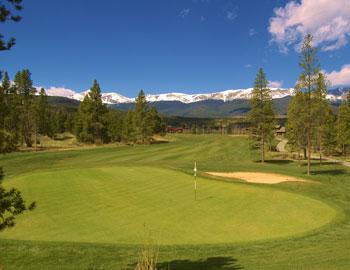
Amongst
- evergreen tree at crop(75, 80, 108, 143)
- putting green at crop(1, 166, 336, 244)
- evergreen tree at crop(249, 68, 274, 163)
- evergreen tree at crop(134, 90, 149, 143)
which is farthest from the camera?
evergreen tree at crop(134, 90, 149, 143)

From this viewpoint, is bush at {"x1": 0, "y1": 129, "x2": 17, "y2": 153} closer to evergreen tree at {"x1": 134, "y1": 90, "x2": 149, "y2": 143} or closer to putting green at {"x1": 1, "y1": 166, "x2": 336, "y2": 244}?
putting green at {"x1": 1, "y1": 166, "x2": 336, "y2": 244}

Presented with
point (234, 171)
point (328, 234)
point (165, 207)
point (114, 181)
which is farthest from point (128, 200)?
point (234, 171)

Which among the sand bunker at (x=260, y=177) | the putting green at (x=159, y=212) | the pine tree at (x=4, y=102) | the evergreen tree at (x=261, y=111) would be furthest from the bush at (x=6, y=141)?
the evergreen tree at (x=261, y=111)

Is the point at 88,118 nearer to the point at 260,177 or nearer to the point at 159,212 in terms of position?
the point at 260,177

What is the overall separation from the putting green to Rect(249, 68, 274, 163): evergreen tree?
30.2m

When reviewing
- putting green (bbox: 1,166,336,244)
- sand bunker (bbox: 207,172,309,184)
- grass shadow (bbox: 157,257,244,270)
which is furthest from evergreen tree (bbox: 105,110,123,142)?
grass shadow (bbox: 157,257,244,270)

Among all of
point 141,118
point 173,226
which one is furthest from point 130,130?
point 173,226

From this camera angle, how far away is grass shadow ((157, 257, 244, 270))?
438 inches

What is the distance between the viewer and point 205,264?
37.4ft

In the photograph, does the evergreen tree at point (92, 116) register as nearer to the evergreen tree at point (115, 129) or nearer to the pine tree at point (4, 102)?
the evergreen tree at point (115, 129)

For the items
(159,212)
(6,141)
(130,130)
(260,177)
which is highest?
(6,141)

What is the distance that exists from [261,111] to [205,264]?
44127 millimetres

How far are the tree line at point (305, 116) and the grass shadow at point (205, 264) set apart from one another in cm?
2861

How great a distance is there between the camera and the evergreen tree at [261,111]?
52719 millimetres
